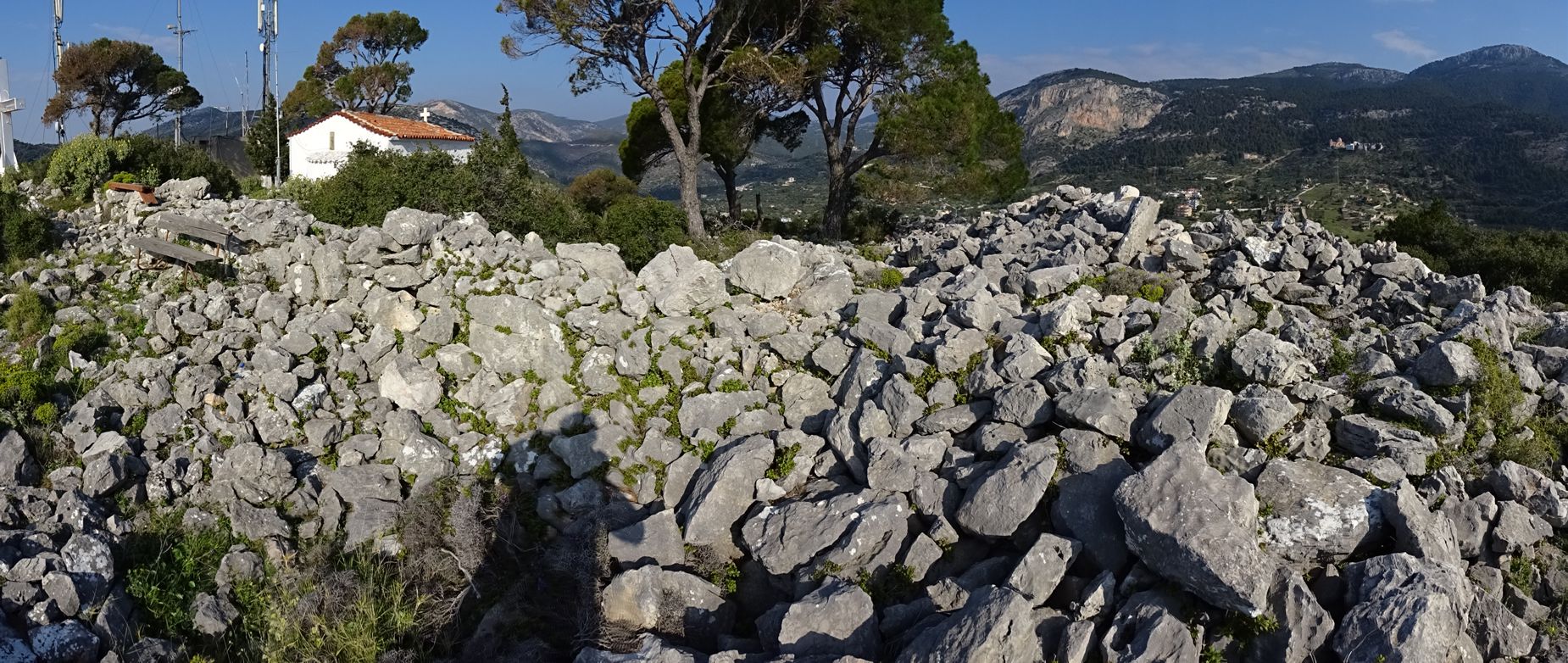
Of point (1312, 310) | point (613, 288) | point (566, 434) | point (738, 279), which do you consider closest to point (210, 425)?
point (566, 434)

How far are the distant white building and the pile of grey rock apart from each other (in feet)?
50.6

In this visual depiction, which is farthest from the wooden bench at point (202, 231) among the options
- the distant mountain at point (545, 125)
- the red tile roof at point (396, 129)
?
the distant mountain at point (545, 125)

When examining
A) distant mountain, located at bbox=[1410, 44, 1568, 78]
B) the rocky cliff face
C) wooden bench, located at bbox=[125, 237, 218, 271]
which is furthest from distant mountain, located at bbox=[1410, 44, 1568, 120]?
wooden bench, located at bbox=[125, 237, 218, 271]

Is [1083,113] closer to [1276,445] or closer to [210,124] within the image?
[210,124]

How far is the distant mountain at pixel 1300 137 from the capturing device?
2479 inches

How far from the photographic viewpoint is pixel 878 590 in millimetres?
7031

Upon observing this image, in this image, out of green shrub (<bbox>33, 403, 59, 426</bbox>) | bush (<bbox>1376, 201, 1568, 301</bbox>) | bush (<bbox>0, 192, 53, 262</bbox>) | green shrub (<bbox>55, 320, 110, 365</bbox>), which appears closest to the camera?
green shrub (<bbox>33, 403, 59, 426</bbox>)

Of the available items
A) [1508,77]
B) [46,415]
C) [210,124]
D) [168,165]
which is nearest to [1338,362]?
[46,415]

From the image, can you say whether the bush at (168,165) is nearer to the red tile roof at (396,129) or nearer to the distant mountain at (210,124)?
the red tile roof at (396,129)

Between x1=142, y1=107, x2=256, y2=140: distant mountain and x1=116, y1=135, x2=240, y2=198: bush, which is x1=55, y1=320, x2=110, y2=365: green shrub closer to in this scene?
x1=116, y1=135, x2=240, y2=198: bush

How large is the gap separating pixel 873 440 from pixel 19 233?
14974 mm

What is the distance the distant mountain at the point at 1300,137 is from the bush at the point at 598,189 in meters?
40.8

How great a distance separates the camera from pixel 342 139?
28266 mm

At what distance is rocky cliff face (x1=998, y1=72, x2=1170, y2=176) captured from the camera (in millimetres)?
102188
